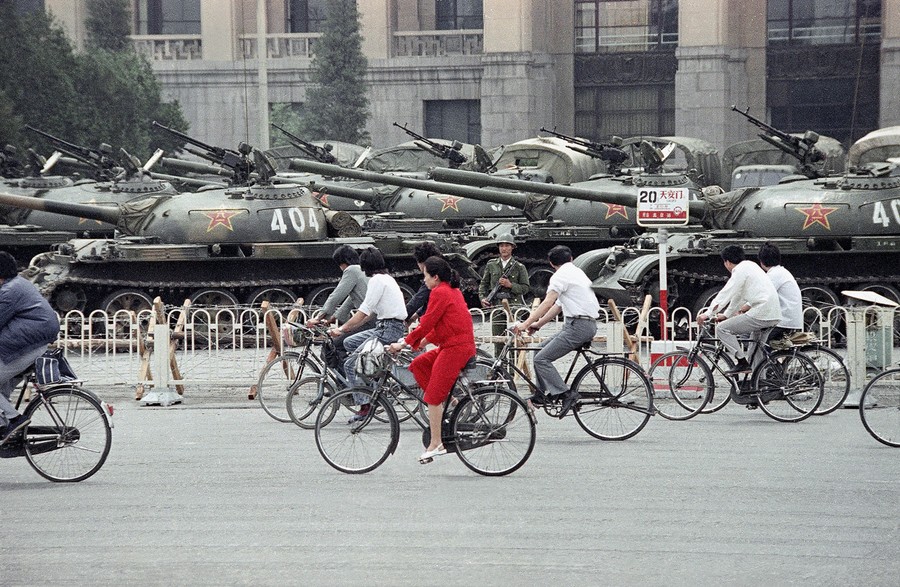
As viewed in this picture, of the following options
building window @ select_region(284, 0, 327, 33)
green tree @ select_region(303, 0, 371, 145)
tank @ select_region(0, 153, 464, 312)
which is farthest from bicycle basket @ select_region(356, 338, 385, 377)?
building window @ select_region(284, 0, 327, 33)

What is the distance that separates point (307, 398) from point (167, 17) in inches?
1574

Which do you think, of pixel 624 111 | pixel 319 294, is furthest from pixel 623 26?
pixel 319 294

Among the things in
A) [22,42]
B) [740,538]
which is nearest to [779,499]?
[740,538]

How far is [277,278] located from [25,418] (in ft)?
36.3

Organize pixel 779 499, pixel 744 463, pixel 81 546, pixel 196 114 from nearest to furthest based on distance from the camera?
pixel 81 546
pixel 779 499
pixel 744 463
pixel 196 114

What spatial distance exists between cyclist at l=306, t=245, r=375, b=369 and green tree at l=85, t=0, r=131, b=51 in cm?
3429

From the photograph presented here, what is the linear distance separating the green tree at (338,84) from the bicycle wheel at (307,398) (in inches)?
1312

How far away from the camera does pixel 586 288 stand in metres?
11.9

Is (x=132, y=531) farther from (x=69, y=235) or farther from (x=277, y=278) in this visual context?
(x=69, y=235)

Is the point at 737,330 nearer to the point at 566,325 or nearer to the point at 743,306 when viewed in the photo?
the point at 743,306

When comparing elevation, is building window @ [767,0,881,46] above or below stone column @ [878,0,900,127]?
above

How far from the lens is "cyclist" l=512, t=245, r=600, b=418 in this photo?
1170 cm

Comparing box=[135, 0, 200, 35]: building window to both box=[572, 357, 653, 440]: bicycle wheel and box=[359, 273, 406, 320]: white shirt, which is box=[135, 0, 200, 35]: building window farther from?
box=[572, 357, 653, 440]: bicycle wheel

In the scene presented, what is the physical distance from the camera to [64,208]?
833 inches
